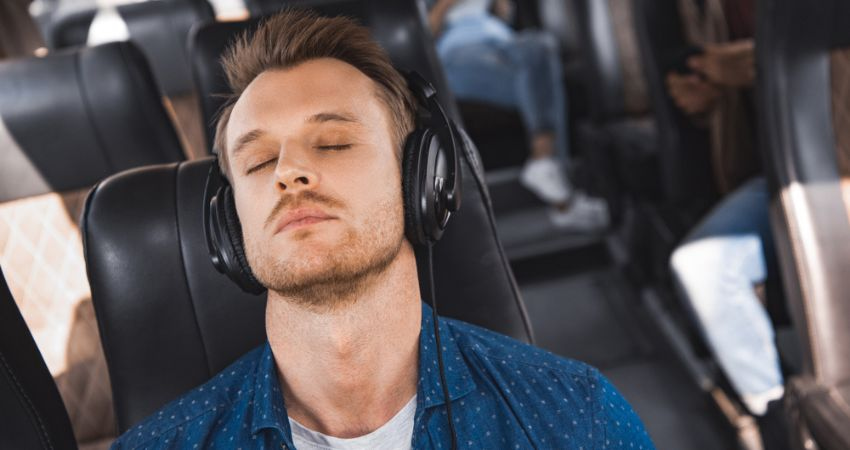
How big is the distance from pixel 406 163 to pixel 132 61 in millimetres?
817

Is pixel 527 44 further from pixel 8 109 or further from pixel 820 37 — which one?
pixel 8 109

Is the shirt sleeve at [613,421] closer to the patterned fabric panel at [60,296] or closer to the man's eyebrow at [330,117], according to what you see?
the man's eyebrow at [330,117]

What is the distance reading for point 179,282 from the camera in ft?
3.59

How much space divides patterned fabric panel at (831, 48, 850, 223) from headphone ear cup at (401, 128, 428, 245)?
87cm

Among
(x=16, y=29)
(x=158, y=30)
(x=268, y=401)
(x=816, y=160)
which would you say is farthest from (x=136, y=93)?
(x=16, y=29)

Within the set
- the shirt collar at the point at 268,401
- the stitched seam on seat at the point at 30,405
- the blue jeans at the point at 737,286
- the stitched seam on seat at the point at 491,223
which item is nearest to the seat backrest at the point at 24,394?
the stitched seam on seat at the point at 30,405

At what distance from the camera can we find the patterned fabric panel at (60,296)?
1.60m

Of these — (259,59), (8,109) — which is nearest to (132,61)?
(8,109)

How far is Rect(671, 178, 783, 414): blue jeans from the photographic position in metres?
1.75

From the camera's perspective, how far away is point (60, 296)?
5.40 ft

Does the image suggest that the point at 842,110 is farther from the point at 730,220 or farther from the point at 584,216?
the point at 584,216

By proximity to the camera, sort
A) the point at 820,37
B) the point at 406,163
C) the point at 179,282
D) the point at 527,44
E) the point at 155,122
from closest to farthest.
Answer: the point at 406,163 → the point at 179,282 → the point at 820,37 → the point at 155,122 → the point at 527,44

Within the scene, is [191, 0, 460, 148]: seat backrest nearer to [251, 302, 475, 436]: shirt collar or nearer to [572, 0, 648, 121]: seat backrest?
[251, 302, 475, 436]: shirt collar

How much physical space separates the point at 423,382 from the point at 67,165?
3.14 ft
